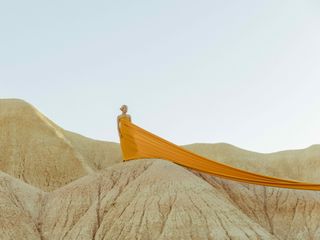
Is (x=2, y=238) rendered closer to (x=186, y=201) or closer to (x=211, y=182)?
(x=186, y=201)

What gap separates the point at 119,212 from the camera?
2141 cm

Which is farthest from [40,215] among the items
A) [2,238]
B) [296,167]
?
[296,167]

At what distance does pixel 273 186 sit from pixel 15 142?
2308 cm

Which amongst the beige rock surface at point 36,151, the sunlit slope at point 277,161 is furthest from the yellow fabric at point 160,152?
the sunlit slope at point 277,161

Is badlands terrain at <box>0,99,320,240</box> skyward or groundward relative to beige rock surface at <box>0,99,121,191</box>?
groundward

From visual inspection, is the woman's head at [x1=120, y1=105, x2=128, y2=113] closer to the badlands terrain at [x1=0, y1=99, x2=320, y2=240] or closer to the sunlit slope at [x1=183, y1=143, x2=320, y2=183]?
the badlands terrain at [x1=0, y1=99, x2=320, y2=240]

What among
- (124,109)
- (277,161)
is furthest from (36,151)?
(277,161)

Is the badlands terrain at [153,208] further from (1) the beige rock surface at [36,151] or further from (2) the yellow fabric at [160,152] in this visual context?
(1) the beige rock surface at [36,151]

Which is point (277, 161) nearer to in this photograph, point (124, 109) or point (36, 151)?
point (36, 151)

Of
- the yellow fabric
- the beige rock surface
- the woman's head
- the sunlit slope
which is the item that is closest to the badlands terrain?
the yellow fabric

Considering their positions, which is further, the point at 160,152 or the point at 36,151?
the point at 36,151

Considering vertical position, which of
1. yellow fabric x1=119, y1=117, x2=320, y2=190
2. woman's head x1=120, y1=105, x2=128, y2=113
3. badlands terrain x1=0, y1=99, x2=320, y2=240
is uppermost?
woman's head x1=120, y1=105, x2=128, y2=113

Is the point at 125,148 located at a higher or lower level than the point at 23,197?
higher

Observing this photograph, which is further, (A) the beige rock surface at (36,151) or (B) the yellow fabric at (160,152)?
(A) the beige rock surface at (36,151)
